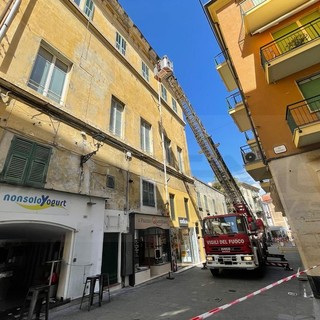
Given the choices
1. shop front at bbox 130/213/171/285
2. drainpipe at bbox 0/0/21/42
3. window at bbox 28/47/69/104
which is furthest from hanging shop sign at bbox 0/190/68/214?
drainpipe at bbox 0/0/21/42

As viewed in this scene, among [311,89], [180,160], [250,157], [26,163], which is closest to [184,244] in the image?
[180,160]

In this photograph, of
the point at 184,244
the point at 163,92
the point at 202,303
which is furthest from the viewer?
the point at 163,92

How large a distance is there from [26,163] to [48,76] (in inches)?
169

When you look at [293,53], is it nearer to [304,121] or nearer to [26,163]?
[304,121]

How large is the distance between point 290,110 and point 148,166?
823cm

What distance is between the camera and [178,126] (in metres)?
20.5

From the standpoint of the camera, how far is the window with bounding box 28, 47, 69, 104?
8219 millimetres

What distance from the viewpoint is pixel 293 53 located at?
791 cm

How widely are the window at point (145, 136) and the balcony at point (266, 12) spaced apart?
840cm

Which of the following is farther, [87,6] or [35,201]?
[87,6]

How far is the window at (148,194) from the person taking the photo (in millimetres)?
11758

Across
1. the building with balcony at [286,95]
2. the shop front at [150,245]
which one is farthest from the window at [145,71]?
the shop front at [150,245]

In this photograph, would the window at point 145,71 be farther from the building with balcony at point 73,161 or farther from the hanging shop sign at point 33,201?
the hanging shop sign at point 33,201

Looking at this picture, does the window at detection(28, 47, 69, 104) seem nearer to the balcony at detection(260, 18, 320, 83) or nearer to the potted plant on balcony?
the balcony at detection(260, 18, 320, 83)
